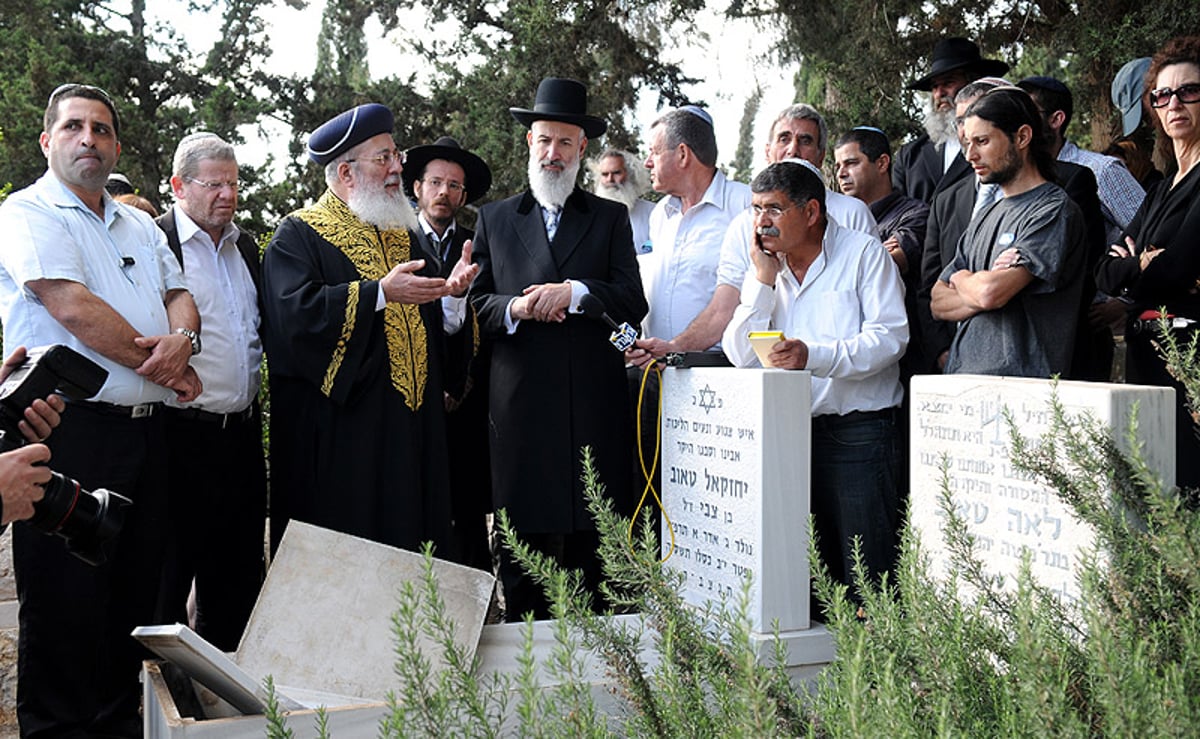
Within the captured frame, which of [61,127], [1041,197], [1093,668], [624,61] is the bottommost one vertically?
[1093,668]

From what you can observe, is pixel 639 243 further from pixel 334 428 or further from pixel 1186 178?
pixel 1186 178

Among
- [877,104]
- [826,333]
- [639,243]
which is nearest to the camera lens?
[826,333]

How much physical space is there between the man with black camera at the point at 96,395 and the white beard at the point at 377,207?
813mm

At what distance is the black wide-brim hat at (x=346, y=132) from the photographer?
475cm

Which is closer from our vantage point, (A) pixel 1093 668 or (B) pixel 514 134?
(A) pixel 1093 668

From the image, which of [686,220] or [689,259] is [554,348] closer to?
[689,259]

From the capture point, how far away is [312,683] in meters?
3.43

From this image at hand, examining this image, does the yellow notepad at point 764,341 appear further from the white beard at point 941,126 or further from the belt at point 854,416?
the white beard at point 941,126

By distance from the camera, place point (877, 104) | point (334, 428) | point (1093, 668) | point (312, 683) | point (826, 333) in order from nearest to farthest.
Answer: point (1093, 668)
point (312, 683)
point (826, 333)
point (334, 428)
point (877, 104)

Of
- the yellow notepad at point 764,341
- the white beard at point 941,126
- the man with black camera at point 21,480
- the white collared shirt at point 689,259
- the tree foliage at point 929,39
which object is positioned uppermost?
the tree foliage at point 929,39

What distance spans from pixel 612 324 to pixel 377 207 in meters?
1.11

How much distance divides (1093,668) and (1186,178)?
2897mm

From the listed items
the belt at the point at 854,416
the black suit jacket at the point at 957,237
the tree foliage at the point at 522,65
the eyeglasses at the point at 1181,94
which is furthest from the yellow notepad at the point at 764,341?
the tree foliage at the point at 522,65

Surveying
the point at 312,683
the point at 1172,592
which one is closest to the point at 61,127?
the point at 312,683
